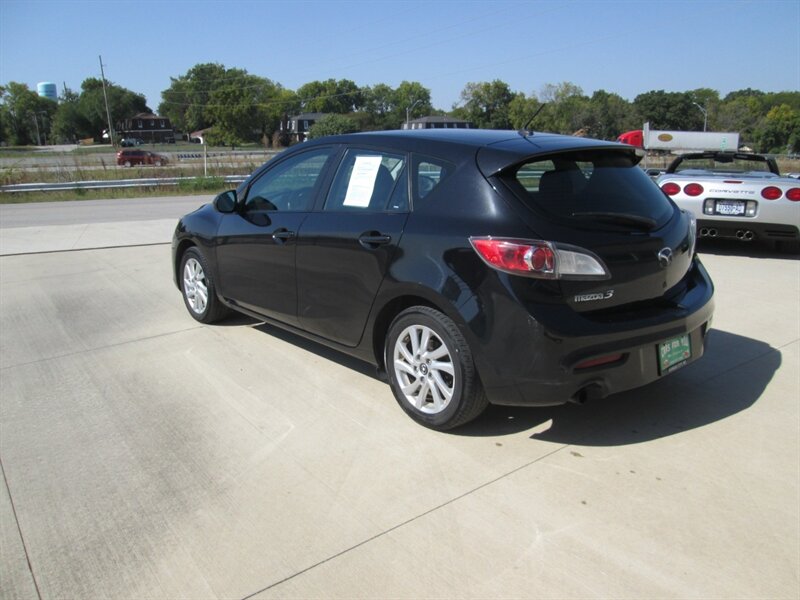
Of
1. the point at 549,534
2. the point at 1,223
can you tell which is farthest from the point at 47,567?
the point at 1,223

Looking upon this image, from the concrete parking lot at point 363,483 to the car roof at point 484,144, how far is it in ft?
4.86

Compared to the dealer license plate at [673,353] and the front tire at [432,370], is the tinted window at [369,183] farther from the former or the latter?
the dealer license plate at [673,353]

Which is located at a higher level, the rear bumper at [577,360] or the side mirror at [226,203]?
the side mirror at [226,203]

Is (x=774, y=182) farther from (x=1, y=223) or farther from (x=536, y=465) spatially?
(x=1, y=223)

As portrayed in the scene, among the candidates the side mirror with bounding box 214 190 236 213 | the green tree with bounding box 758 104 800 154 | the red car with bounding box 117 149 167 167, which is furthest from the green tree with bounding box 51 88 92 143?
the side mirror with bounding box 214 190 236 213

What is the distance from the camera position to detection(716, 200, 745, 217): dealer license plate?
26.2 feet

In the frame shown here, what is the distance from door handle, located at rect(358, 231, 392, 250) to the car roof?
1.71 ft

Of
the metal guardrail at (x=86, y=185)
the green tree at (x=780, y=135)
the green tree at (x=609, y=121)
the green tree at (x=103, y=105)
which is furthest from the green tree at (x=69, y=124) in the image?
the green tree at (x=780, y=135)

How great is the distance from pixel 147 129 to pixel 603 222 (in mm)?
136176

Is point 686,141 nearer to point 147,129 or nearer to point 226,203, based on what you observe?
point 226,203

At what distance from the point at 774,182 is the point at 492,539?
707 cm

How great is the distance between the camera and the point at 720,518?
2.72m

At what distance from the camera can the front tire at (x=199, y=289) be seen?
5383 mm

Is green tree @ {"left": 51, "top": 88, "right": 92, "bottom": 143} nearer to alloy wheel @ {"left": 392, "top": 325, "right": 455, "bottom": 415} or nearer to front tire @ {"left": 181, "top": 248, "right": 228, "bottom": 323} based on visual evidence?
front tire @ {"left": 181, "top": 248, "right": 228, "bottom": 323}
